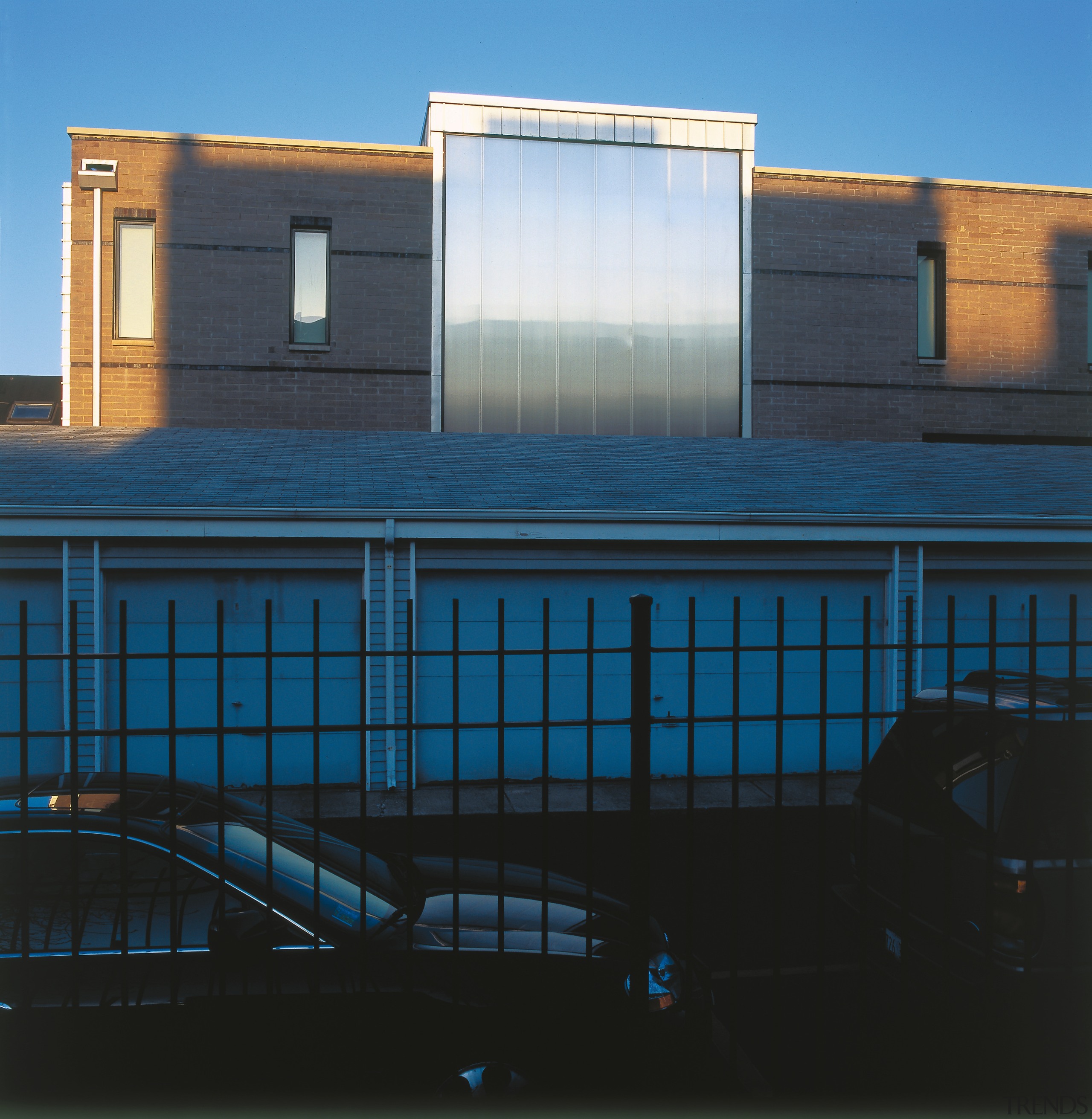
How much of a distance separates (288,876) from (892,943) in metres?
2.99

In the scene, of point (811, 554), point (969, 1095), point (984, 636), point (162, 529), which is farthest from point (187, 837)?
point (984, 636)

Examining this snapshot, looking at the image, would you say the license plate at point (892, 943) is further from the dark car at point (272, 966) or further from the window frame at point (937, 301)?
the window frame at point (937, 301)

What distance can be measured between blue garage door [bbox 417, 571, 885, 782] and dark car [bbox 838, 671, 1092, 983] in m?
5.64

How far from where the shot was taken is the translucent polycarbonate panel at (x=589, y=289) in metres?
15.1

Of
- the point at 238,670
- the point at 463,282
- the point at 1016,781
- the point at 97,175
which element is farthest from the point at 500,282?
the point at 1016,781

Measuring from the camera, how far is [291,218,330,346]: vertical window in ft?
48.8

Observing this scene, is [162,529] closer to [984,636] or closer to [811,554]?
[811,554]

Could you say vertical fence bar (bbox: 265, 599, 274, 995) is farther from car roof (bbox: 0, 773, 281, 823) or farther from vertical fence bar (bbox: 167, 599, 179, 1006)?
car roof (bbox: 0, 773, 281, 823)

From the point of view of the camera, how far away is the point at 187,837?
3.40 m

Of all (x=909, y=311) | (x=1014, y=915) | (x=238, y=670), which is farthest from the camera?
(x=909, y=311)

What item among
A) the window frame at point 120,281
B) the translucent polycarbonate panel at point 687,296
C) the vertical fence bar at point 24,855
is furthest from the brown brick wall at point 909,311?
the vertical fence bar at point 24,855

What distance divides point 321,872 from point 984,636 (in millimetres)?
9219

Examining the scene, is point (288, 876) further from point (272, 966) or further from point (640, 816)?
point (640, 816)

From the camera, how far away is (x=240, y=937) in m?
3.19
